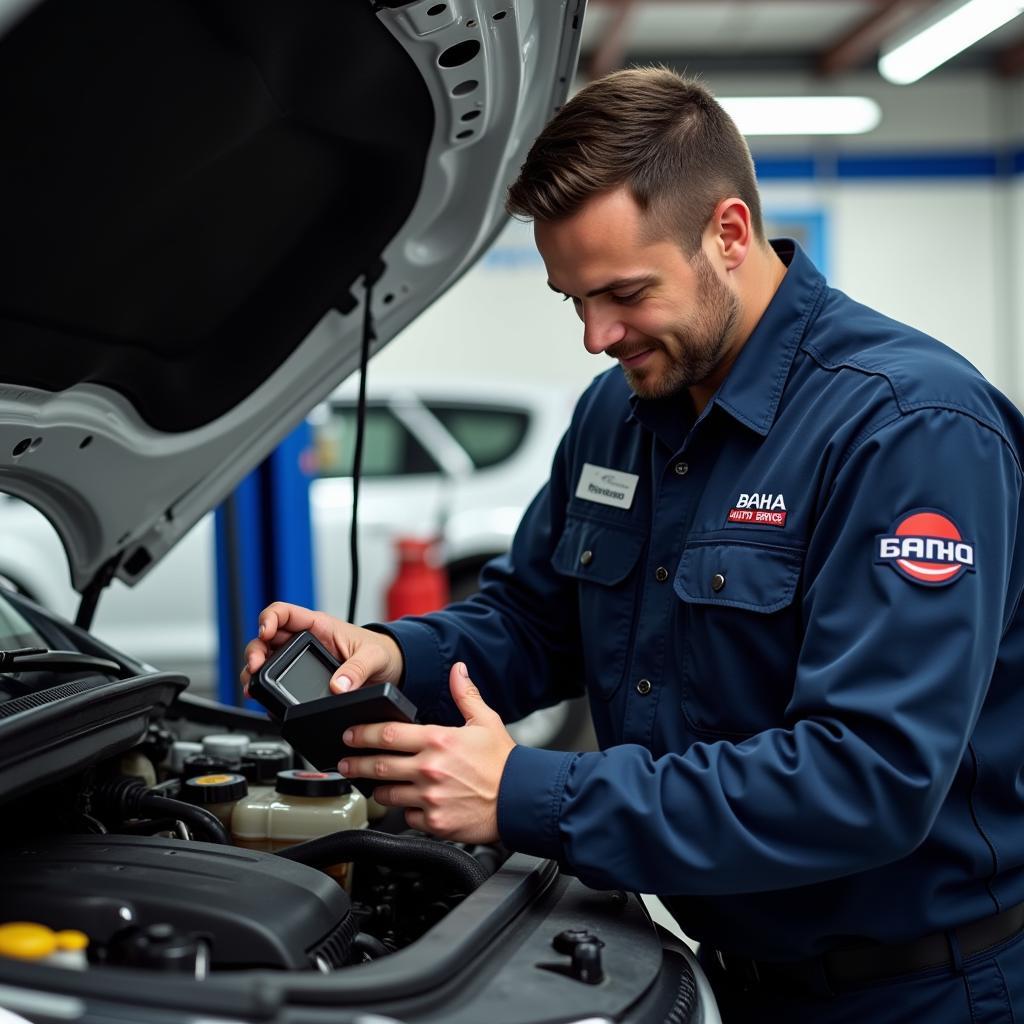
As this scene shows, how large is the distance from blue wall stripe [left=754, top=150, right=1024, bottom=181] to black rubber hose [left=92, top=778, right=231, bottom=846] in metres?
9.53

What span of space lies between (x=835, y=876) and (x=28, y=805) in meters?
0.89

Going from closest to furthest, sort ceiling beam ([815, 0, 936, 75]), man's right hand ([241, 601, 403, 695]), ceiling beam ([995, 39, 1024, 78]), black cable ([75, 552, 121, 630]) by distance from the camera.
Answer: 1. man's right hand ([241, 601, 403, 695])
2. black cable ([75, 552, 121, 630])
3. ceiling beam ([815, 0, 936, 75])
4. ceiling beam ([995, 39, 1024, 78])

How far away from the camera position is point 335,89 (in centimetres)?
137

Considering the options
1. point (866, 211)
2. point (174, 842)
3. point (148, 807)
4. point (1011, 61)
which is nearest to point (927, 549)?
point (174, 842)

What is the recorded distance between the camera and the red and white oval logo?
116cm

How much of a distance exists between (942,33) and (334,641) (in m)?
6.88

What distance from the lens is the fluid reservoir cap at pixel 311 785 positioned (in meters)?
1.57

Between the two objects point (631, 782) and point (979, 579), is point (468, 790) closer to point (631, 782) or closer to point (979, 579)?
point (631, 782)

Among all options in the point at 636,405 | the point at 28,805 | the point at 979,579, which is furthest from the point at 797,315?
the point at 28,805

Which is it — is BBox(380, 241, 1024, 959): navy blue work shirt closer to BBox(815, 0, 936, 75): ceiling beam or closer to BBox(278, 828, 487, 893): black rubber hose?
BBox(278, 828, 487, 893): black rubber hose

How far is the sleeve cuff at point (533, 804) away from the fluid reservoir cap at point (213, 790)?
0.48m

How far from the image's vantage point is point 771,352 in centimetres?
143

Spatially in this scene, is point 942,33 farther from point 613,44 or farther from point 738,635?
point 738,635

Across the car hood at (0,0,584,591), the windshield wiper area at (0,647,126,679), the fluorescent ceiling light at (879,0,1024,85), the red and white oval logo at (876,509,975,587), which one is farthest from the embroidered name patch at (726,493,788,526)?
the fluorescent ceiling light at (879,0,1024,85)
